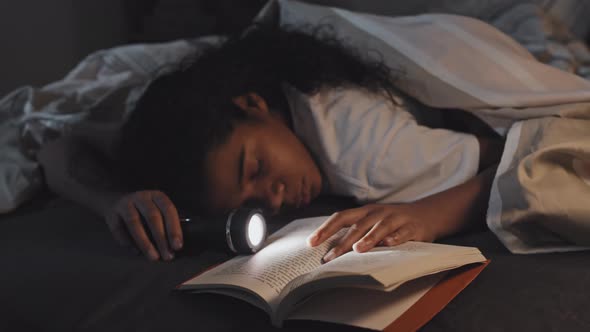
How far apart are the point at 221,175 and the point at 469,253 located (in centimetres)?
43

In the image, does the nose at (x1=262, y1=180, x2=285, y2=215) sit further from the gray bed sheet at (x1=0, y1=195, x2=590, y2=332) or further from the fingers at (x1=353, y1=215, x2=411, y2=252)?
the fingers at (x1=353, y1=215, x2=411, y2=252)

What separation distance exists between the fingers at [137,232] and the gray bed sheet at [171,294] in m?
0.02

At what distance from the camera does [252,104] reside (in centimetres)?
104

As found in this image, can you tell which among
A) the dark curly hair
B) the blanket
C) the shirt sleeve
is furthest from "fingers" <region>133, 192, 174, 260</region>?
the blanket

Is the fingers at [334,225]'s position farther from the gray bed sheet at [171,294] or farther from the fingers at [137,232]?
the fingers at [137,232]

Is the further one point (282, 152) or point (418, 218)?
point (282, 152)

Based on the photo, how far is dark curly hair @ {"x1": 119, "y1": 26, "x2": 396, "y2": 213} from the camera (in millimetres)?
926

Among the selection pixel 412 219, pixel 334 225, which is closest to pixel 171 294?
pixel 334 225

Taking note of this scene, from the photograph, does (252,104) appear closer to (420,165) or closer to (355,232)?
(420,165)

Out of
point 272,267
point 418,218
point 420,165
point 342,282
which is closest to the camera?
point 342,282

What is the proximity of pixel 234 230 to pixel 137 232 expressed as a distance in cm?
17

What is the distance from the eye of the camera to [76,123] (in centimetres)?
122

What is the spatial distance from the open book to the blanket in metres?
0.16

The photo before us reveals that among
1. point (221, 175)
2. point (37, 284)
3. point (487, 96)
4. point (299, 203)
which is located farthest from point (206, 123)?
point (487, 96)
